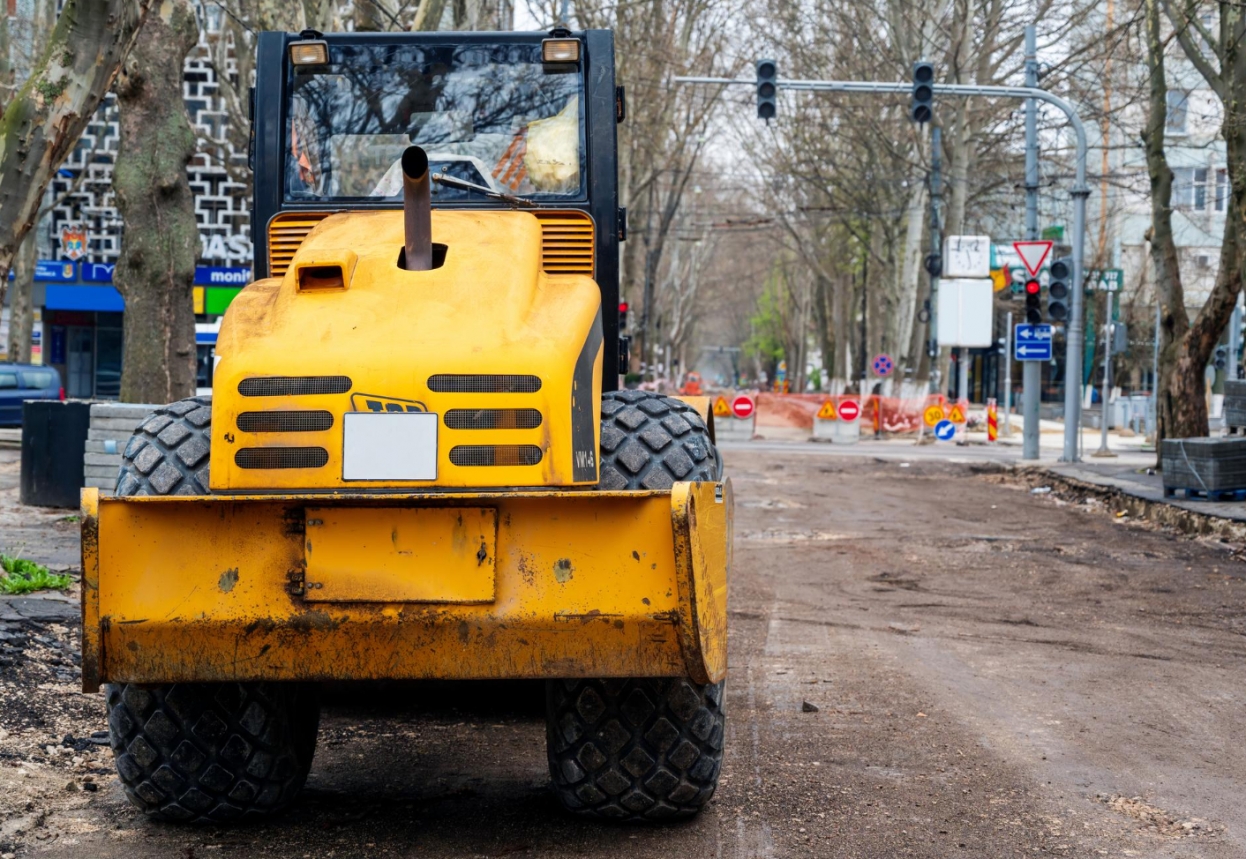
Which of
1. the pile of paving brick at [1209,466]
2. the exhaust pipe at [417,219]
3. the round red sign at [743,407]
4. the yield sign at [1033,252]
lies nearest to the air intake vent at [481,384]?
the exhaust pipe at [417,219]

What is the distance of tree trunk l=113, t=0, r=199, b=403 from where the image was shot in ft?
47.1

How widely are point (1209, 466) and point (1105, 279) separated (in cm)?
3183

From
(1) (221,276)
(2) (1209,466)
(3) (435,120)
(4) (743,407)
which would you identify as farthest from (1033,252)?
(1) (221,276)

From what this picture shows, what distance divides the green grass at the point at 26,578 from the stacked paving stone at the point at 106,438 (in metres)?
3.74

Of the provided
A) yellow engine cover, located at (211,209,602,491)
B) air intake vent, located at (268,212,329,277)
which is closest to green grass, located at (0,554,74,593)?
air intake vent, located at (268,212,329,277)

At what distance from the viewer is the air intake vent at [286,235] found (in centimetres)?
603

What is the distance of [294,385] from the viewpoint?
4.52 metres

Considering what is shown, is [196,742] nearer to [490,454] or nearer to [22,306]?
[490,454]

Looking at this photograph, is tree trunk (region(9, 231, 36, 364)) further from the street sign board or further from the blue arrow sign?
the street sign board

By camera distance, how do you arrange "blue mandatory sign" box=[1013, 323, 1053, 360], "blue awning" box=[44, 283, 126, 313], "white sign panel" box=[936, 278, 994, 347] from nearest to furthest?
1. "blue mandatory sign" box=[1013, 323, 1053, 360]
2. "white sign panel" box=[936, 278, 994, 347]
3. "blue awning" box=[44, 283, 126, 313]

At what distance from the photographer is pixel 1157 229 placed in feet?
78.4

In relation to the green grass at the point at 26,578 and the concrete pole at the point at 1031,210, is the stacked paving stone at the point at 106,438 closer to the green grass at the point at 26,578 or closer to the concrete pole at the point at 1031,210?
the green grass at the point at 26,578

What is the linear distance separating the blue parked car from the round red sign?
1708cm

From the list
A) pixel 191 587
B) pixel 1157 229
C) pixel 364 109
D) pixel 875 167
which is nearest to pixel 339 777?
pixel 191 587
